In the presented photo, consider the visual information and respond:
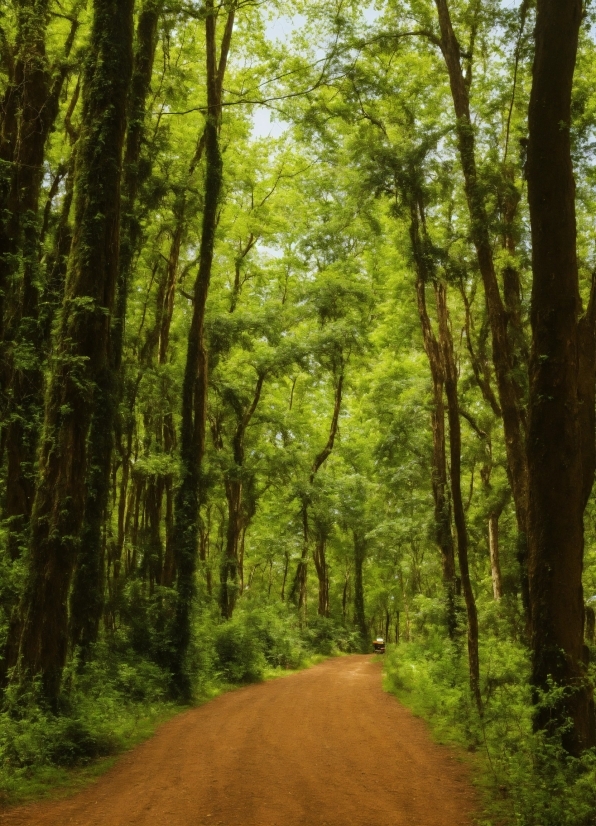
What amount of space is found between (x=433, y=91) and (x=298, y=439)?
1638 centimetres

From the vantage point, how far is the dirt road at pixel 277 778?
6.11 meters

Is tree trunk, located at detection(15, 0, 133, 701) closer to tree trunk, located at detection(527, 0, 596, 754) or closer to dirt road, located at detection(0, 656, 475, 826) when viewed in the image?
dirt road, located at detection(0, 656, 475, 826)

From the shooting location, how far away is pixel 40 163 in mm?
11078

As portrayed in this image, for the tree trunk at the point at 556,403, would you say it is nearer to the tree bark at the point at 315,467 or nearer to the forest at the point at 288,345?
the forest at the point at 288,345

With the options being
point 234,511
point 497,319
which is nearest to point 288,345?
point 234,511

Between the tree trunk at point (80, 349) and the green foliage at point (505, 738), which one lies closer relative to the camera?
the green foliage at point (505, 738)

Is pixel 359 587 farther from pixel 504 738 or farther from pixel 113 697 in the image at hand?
pixel 504 738

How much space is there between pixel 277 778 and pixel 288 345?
1814 centimetres

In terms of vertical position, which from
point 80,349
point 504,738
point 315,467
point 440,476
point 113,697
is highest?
point 80,349

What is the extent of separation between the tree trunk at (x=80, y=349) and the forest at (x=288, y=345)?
1.6 inches

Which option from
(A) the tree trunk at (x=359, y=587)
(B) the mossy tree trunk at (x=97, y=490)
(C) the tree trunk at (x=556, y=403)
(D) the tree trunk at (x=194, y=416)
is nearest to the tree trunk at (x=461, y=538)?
(C) the tree trunk at (x=556, y=403)

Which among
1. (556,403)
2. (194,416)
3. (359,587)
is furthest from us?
(359,587)

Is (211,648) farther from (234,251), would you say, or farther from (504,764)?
(234,251)

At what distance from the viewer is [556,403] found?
730cm
